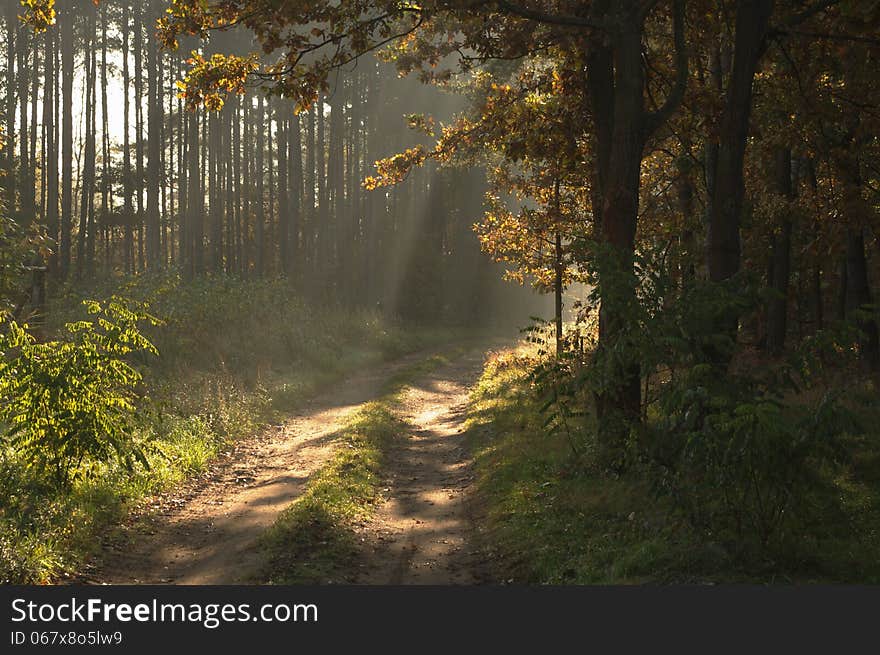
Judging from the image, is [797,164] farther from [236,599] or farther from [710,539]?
[236,599]

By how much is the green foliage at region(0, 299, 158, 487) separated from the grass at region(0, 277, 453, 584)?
295 mm

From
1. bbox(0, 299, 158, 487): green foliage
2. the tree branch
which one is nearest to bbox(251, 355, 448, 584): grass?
bbox(0, 299, 158, 487): green foliage

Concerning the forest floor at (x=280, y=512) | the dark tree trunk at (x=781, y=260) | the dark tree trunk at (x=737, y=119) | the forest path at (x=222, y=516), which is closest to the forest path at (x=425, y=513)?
the forest floor at (x=280, y=512)

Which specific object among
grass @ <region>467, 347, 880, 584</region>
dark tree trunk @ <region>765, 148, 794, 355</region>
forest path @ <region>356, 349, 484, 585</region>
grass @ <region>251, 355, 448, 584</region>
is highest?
dark tree trunk @ <region>765, 148, 794, 355</region>

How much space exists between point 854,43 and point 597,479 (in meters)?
7.42

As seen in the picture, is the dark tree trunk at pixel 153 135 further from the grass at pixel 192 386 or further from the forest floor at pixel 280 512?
the forest floor at pixel 280 512

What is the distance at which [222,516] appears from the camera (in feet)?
31.5

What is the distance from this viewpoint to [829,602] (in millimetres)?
5453

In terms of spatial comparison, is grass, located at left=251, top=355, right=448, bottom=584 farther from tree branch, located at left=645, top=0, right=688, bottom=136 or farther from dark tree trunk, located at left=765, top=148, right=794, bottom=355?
dark tree trunk, located at left=765, top=148, right=794, bottom=355

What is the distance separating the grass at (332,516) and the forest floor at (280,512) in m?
0.12

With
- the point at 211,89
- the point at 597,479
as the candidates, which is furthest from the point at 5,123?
the point at 597,479

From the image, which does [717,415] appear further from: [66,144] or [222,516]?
[66,144]

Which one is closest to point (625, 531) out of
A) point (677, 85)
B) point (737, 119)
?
point (737, 119)

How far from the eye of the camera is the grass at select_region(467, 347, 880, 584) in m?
6.32
